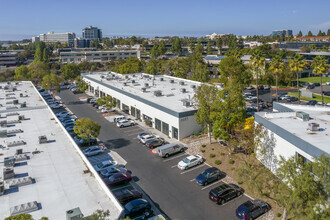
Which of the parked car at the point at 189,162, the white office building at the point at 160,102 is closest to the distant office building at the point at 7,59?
the white office building at the point at 160,102

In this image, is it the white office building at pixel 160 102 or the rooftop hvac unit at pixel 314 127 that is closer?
the rooftop hvac unit at pixel 314 127

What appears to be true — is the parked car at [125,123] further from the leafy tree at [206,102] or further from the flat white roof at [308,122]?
the flat white roof at [308,122]

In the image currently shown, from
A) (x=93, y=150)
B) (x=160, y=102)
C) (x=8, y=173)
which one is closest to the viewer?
(x=8, y=173)

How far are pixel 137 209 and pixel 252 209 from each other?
9.35 meters

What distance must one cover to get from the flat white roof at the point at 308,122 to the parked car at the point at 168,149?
1079cm

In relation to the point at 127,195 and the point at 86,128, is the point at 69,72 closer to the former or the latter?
the point at 86,128

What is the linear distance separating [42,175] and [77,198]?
516cm

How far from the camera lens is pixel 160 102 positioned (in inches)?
1690

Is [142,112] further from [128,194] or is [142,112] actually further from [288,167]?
[288,167]

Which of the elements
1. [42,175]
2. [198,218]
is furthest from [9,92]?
[198,218]

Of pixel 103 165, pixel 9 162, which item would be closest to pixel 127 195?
pixel 103 165

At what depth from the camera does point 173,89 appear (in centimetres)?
5325

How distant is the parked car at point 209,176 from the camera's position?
1027 inches

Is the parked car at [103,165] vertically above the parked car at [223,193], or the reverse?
the parked car at [103,165]
